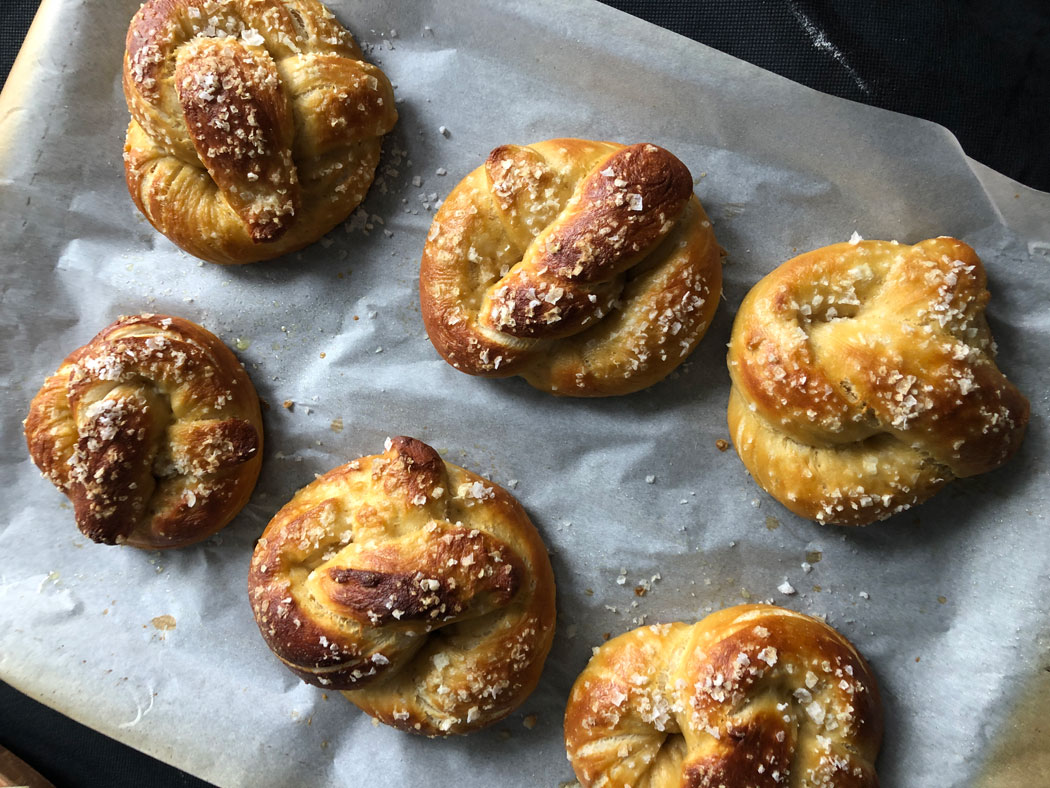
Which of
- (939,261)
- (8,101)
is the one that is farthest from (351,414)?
(939,261)

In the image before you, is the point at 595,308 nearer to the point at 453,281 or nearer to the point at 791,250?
the point at 453,281

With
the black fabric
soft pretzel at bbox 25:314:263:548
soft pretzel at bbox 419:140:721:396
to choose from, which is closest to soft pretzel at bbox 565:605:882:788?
soft pretzel at bbox 419:140:721:396

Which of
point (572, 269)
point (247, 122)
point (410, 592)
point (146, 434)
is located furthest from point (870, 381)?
point (146, 434)

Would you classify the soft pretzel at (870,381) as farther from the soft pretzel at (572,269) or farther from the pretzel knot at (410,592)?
the pretzel knot at (410,592)

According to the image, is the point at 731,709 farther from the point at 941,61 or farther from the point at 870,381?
the point at 941,61

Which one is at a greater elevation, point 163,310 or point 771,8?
point 771,8

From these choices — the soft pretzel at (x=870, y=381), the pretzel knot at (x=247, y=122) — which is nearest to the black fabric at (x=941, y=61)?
the soft pretzel at (x=870, y=381)
